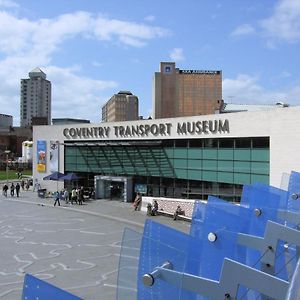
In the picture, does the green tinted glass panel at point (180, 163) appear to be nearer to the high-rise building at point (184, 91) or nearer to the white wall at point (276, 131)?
the white wall at point (276, 131)

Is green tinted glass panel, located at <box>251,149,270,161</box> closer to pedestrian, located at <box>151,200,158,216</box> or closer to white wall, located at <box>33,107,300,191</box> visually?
white wall, located at <box>33,107,300,191</box>

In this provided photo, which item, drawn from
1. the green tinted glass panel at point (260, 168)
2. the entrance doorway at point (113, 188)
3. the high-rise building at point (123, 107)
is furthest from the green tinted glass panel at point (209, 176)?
the high-rise building at point (123, 107)

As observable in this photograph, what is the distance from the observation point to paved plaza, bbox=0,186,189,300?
1525 centimetres

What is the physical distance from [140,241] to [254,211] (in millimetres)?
3157

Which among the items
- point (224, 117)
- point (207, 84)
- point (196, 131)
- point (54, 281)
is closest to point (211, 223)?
point (54, 281)

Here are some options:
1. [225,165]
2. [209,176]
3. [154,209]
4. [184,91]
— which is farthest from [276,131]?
[184,91]

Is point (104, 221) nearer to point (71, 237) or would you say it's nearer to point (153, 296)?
point (71, 237)

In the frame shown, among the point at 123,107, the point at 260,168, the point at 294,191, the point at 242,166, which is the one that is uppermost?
the point at 123,107

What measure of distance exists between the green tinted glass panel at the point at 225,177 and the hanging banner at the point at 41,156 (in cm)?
2241

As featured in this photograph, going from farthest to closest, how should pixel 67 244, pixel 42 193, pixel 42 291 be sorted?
pixel 42 193, pixel 67 244, pixel 42 291

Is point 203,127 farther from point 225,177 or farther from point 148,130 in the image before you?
point 148,130

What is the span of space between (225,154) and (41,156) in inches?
921

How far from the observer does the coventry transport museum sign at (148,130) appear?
3512cm

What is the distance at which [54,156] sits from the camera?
163 ft
